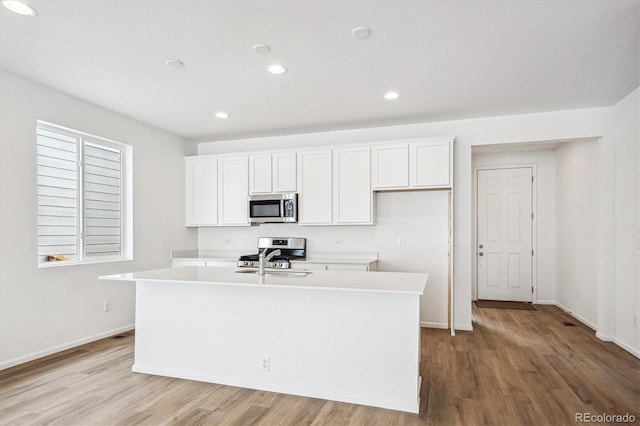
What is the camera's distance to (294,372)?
2781 mm

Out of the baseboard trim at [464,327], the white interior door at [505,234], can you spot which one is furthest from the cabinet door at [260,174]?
the white interior door at [505,234]

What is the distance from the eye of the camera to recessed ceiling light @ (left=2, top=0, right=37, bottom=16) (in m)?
2.25

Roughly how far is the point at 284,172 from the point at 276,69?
2.06m

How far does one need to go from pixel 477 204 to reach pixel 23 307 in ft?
20.5

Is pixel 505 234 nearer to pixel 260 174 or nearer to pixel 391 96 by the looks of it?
pixel 391 96

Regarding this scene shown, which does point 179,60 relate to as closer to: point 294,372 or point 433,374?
point 294,372

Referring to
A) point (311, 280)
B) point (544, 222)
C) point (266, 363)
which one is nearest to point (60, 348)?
point (266, 363)

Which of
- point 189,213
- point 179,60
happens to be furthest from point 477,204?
point 179,60

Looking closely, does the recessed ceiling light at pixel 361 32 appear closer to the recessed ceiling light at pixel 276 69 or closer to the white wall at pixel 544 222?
the recessed ceiling light at pixel 276 69

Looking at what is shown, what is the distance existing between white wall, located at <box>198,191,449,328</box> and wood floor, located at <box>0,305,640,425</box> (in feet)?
3.06

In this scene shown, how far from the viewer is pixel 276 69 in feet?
10.4

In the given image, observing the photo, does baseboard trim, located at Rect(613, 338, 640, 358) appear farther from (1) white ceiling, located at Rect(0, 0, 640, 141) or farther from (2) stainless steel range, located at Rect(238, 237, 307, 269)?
(2) stainless steel range, located at Rect(238, 237, 307, 269)

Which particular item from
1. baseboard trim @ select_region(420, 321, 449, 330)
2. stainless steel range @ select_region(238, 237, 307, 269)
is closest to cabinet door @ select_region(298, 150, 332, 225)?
stainless steel range @ select_region(238, 237, 307, 269)

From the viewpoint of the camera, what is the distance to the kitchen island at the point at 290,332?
2.54 m
